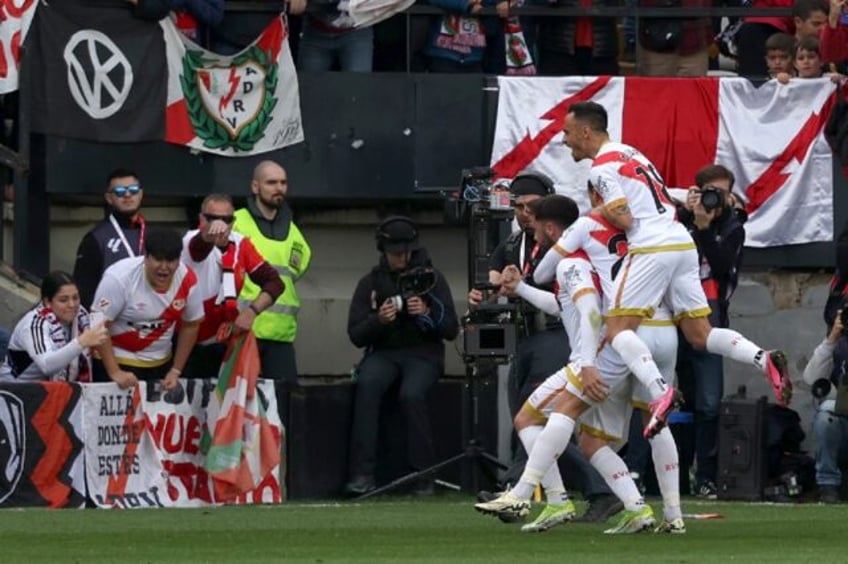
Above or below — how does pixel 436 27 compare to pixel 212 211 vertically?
above

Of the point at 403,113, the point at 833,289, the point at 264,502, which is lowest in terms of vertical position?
the point at 264,502

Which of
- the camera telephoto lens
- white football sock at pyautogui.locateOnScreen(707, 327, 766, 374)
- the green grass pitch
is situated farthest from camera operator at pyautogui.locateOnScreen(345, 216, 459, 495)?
white football sock at pyautogui.locateOnScreen(707, 327, 766, 374)

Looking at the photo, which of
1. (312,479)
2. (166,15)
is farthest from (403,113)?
(312,479)

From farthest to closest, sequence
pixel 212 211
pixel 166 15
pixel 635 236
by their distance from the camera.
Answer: pixel 166 15 → pixel 212 211 → pixel 635 236

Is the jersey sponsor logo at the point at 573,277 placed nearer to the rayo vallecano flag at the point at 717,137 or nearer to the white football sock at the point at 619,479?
the white football sock at the point at 619,479

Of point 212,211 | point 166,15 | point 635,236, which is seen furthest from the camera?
point 166,15

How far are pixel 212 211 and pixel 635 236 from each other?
456cm

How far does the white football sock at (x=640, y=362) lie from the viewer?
41.8 ft

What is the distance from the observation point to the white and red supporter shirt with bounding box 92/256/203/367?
16.5 meters

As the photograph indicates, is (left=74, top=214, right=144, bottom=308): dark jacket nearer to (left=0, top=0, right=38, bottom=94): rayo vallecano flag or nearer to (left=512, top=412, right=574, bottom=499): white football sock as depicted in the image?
(left=0, top=0, right=38, bottom=94): rayo vallecano flag

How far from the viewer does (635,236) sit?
13211 mm

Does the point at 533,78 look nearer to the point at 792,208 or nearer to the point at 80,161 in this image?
the point at 792,208

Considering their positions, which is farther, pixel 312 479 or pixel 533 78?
pixel 533 78

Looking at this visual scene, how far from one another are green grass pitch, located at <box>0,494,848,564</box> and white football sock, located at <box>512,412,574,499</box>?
0.29 meters
